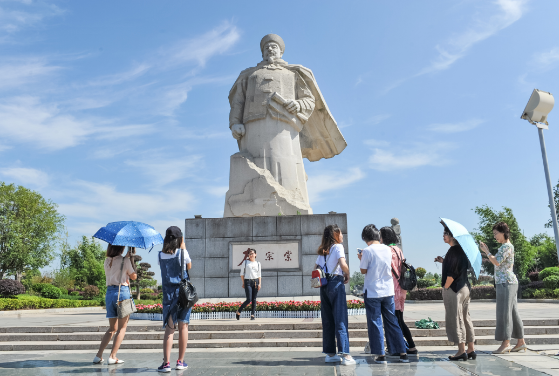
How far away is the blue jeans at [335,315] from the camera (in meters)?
4.62

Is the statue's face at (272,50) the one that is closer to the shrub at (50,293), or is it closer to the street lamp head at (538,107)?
the street lamp head at (538,107)

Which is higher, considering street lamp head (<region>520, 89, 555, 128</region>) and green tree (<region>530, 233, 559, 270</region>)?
street lamp head (<region>520, 89, 555, 128</region>)

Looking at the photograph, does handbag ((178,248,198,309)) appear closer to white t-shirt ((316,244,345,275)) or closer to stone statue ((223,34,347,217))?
white t-shirt ((316,244,345,275))

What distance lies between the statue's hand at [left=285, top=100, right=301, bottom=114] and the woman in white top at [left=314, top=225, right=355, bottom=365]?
7.97 metres

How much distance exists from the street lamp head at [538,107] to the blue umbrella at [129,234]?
193 inches

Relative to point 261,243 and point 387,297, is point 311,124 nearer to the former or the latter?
point 261,243

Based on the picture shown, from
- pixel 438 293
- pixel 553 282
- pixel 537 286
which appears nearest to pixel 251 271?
pixel 553 282

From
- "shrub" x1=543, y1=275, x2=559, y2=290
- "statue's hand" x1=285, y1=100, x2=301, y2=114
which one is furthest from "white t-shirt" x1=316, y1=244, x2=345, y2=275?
"shrub" x1=543, y1=275, x2=559, y2=290

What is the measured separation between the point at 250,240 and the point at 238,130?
143 inches

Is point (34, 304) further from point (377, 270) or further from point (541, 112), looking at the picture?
point (541, 112)

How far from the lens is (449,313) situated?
16.0 feet

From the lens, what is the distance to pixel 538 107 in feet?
18.7

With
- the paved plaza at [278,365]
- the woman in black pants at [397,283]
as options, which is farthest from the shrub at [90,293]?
the woman in black pants at [397,283]

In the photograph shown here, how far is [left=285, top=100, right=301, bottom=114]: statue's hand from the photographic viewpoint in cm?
1230
